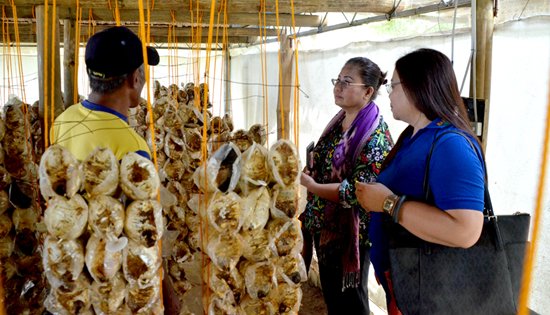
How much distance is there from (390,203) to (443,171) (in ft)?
0.60

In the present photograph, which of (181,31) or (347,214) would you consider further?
(181,31)

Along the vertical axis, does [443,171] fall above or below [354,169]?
above

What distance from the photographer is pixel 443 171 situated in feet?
4.25

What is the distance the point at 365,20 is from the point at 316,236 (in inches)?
76.2

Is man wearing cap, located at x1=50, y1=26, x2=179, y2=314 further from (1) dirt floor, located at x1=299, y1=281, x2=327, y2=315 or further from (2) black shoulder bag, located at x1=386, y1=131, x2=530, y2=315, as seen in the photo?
(1) dirt floor, located at x1=299, y1=281, x2=327, y2=315

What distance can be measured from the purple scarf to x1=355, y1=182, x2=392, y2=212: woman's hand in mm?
591

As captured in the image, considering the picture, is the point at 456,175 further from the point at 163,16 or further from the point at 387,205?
the point at 163,16

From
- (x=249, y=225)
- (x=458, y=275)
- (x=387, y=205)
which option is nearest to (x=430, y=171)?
(x=387, y=205)

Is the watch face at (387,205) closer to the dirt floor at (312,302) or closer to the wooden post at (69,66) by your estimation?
the wooden post at (69,66)

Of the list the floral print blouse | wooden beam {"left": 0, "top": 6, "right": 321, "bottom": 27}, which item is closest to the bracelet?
the floral print blouse

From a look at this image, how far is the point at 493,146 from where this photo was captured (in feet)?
8.14

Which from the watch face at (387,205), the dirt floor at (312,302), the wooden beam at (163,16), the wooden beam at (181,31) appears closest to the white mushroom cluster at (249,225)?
the watch face at (387,205)

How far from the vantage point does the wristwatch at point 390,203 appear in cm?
139

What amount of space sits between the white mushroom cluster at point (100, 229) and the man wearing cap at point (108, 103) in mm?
203
